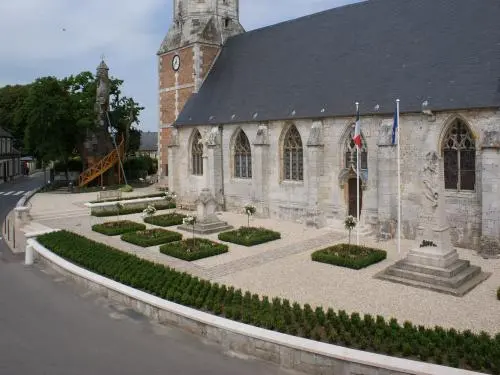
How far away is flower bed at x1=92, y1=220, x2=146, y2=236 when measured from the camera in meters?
19.2

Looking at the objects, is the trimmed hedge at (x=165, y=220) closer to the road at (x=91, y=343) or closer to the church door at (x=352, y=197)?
the church door at (x=352, y=197)

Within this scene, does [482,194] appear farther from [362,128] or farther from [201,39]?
[201,39]

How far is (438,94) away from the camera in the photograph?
16.0 m

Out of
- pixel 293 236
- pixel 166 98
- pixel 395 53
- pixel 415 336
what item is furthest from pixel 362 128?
pixel 166 98

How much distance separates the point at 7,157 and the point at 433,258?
5068cm

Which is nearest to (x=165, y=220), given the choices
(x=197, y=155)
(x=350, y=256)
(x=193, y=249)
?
(x=193, y=249)

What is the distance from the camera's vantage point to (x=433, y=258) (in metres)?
12.2

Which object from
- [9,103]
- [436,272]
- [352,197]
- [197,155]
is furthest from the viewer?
[9,103]

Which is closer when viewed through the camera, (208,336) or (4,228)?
(208,336)

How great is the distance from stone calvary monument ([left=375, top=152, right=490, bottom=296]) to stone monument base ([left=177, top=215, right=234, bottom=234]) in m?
8.44

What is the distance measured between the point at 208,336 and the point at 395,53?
14.8m

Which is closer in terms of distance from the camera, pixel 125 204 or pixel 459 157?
pixel 459 157

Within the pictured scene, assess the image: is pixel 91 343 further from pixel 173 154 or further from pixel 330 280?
pixel 173 154

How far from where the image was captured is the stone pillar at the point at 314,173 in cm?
1919
